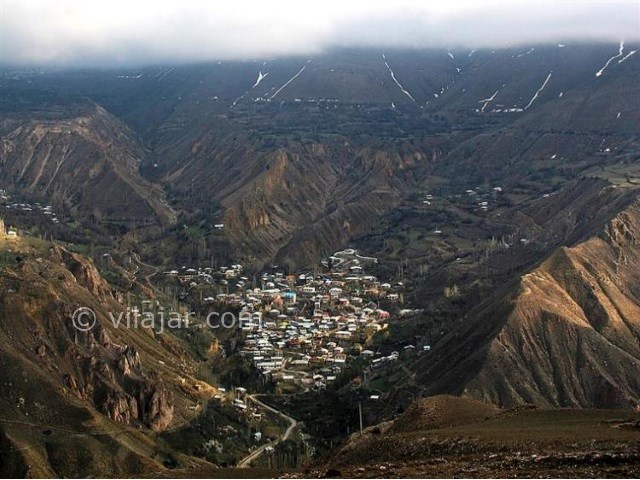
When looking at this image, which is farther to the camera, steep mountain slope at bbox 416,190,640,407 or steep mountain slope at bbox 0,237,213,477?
steep mountain slope at bbox 416,190,640,407

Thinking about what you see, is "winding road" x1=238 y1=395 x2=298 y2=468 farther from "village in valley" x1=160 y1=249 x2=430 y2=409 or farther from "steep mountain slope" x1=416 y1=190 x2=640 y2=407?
"steep mountain slope" x1=416 y1=190 x2=640 y2=407

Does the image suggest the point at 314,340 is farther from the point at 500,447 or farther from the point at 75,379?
the point at 500,447

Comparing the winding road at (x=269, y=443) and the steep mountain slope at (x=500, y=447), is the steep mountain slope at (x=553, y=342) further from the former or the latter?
the steep mountain slope at (x=500, y=447)

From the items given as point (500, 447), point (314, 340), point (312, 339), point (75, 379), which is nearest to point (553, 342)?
point (314, 340)

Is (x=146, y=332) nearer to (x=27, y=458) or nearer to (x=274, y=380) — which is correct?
(x=274, y=380)

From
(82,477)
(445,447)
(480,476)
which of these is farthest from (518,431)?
(82,477)

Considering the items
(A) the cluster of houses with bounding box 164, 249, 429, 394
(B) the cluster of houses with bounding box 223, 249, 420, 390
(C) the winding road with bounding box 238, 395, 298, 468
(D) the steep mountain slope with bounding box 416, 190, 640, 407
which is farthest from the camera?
(B) the cluster of houses with bounding box 223, 249, 420, 390

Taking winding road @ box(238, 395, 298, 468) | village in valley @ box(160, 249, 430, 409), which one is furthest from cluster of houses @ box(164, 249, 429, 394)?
winding road @ box(238, 395, 298, 468)
